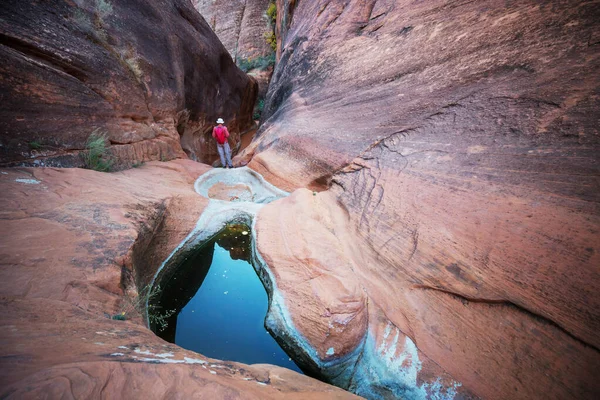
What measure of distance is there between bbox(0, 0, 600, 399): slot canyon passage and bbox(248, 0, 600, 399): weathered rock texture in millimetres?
18

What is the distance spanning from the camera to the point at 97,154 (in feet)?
15.8

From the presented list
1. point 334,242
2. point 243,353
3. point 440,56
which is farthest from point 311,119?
point 243,353

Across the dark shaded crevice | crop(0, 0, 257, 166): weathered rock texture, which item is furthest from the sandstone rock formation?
the dark shaded crevice

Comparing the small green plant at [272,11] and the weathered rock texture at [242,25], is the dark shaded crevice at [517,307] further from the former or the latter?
the small green plant at [272,11]

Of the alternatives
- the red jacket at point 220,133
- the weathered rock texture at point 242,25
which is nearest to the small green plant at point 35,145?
the red jacket at point 220,133

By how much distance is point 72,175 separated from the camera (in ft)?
12.2

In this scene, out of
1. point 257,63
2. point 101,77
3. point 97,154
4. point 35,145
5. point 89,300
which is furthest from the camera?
point 257,63

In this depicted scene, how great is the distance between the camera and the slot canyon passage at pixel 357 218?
181 cm

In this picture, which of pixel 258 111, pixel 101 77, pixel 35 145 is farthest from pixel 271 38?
pixel 35 145

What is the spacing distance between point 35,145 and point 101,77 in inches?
81.4

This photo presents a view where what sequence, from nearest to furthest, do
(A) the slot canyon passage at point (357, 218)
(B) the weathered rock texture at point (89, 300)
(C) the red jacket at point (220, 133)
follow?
(B) the weathered rock texture at point (89, 300)
(A) the slot canyon passage at point (357, 218)
(C) the red jacket at point (220, 133)

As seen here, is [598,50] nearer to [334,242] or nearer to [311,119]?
[334,242]

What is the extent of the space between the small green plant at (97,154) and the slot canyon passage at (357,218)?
4cm

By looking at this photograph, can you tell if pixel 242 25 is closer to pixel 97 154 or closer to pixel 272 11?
pixel 272 11
